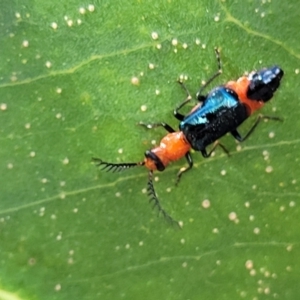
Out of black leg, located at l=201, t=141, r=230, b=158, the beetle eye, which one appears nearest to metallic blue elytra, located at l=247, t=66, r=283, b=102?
black leg, located at l=201, t=141, r=230, b=158

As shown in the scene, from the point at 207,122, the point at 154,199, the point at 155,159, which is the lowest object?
the point at 154,199

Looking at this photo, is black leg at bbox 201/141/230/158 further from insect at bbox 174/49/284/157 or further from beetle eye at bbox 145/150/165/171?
beetle eye at bbox 145/150/165/171

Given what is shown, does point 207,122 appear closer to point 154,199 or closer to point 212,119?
point 212,119

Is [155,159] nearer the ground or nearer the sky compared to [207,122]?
nearer the ground

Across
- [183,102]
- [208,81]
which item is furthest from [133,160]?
[208,81]

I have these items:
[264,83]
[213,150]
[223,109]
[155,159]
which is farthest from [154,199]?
[264,83]

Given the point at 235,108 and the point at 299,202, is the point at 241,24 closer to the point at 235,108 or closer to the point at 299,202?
the point at 235,108
